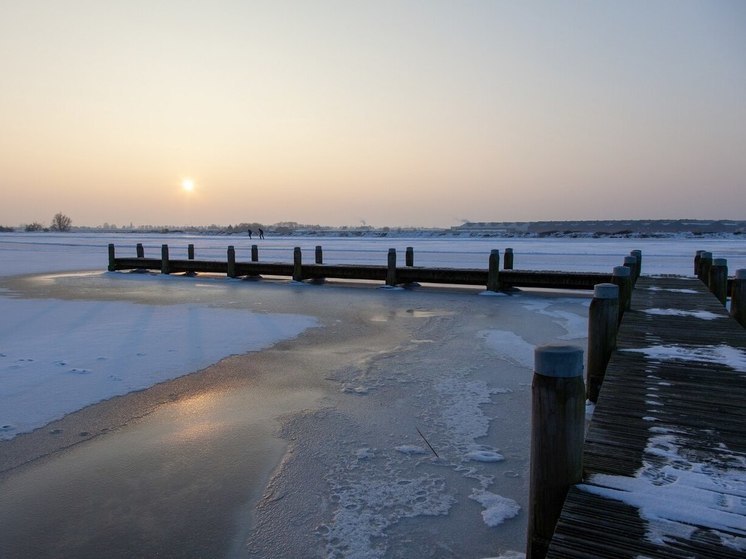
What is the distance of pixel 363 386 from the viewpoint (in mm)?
6359

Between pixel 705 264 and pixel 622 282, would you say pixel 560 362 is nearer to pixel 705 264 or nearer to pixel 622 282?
pixel 622 282

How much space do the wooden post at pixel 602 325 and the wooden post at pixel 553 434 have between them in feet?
9.48

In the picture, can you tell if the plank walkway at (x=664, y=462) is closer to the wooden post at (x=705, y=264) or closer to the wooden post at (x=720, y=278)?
the wooden post at (x=720, y=278)

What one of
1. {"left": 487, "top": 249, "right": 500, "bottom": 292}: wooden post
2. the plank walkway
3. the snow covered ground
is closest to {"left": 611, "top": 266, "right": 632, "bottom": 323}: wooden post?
the snow covered ground

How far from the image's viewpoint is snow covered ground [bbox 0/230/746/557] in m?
3.56

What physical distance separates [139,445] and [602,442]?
12.5 ft

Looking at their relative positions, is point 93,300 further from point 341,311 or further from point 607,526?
point 607,526

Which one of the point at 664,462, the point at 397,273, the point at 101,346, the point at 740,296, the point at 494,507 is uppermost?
the point at 740,296

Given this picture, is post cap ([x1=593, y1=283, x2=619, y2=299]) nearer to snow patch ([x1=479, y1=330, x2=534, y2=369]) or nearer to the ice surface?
snow patch ([x1=479, y1=330, x2=534, y2=369])

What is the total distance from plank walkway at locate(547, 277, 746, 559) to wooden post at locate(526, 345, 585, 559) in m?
0.11

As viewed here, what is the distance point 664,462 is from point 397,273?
13748 mm

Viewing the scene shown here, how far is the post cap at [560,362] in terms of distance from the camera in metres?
2.38

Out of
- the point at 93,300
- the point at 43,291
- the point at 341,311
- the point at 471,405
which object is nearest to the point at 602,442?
the point at 471,405

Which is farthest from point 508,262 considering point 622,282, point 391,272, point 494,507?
point 494,507
